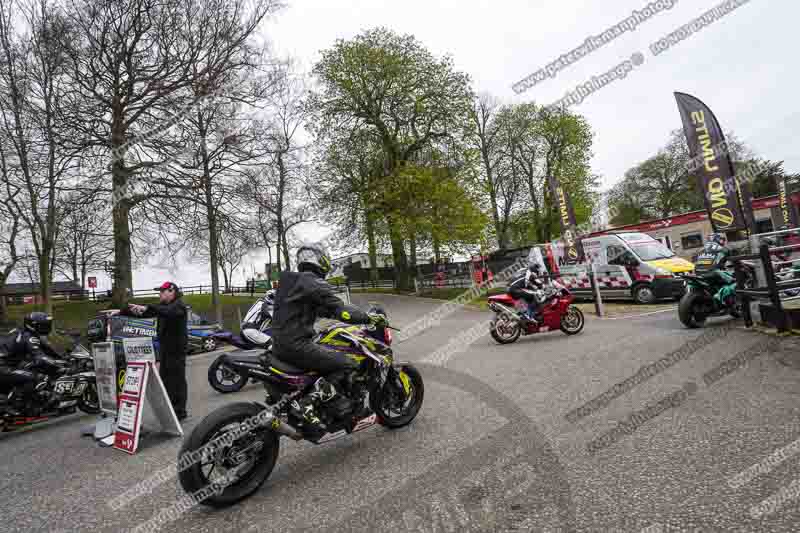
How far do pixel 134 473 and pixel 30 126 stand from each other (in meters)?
10.5

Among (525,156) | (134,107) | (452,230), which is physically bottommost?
(452,230)

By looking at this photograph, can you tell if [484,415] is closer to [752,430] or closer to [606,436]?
[606,436]

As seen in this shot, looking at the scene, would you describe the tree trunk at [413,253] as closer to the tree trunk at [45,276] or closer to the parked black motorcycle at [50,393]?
the tree trunk at [45,276]

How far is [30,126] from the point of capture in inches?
434

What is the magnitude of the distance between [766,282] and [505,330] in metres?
4.19

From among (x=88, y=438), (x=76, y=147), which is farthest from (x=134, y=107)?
(x=88, y=438)

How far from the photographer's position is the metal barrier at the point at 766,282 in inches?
260

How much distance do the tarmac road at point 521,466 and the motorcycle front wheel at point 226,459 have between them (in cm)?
12

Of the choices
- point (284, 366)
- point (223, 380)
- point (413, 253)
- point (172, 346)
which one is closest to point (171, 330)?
point (172, 346)

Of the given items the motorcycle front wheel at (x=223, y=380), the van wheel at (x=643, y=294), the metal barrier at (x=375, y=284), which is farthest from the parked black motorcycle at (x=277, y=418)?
the metal barrier at (x=375, y=284)

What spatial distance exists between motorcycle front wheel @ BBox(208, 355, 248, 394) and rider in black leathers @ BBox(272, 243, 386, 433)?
14.8 ft

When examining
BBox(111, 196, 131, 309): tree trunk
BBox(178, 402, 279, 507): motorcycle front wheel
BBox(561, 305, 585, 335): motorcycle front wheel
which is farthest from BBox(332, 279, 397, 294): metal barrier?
BBox(178, 402, 279, 507): motorcycle front wheel

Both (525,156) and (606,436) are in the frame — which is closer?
(606,436)

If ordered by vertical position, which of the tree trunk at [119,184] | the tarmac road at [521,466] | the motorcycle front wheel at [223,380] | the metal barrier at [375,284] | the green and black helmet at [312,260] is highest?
the tree trunk at [119,184]
